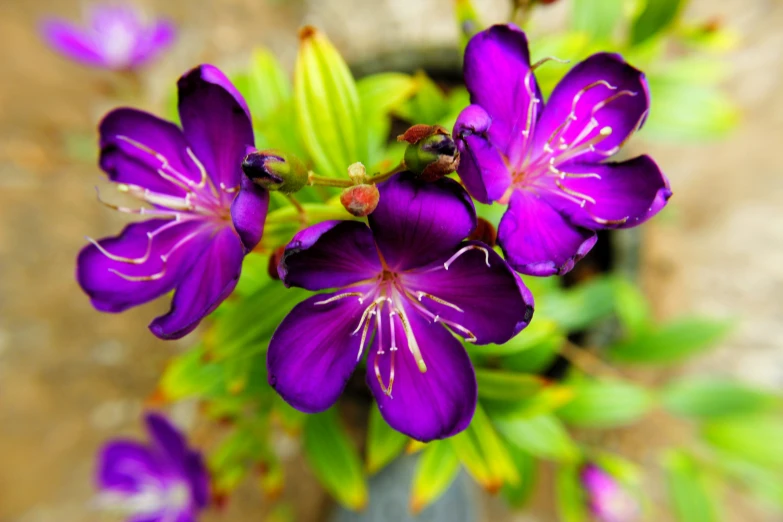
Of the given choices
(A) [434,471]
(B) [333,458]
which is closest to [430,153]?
(A) [434,471]

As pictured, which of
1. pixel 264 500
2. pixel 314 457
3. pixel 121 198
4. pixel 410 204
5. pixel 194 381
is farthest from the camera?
pixel 121 198

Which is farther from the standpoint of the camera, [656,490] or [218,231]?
[656,490]

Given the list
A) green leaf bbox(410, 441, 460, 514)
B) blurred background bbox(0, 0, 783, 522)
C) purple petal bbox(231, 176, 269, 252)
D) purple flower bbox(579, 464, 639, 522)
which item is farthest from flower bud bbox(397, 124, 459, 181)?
blurred background bbox(0, 0, 783, 522)

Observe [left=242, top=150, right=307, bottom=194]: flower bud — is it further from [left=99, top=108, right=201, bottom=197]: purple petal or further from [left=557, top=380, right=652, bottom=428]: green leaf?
[left=557, top=380, right=652, bottom=428]: green leaf

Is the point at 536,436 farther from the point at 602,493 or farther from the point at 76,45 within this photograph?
the point at 76,45

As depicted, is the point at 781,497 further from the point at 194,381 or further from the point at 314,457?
the point at 194,381

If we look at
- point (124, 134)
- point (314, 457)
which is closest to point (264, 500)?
point (314, 457)
